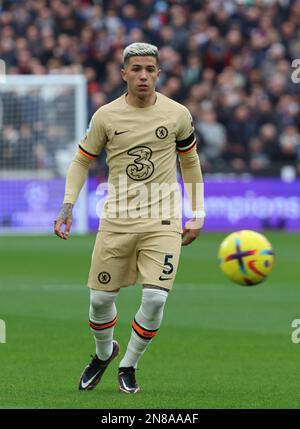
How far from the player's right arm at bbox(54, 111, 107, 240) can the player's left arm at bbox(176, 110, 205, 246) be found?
0.58m

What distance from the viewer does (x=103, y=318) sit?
923cm

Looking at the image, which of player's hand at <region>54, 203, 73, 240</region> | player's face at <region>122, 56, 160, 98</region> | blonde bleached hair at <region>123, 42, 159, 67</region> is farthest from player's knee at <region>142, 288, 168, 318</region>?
blonde bleached hair at <region>123, 42, 159, 67</region>

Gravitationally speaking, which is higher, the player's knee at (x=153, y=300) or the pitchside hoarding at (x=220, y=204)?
the pitchside hoarding at (x=220, y=204)

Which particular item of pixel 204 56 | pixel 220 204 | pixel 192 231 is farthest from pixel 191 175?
pixel 204 56

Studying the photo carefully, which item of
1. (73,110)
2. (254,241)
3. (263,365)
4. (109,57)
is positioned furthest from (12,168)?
(263,365)

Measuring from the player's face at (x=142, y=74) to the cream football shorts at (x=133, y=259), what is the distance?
100 cm

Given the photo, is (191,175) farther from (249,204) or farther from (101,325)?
(249,204)

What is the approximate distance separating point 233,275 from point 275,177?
47.5 feet

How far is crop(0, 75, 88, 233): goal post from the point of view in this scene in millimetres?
27125

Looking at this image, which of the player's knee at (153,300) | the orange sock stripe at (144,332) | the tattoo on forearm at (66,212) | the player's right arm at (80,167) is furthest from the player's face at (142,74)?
the orange sock stripe at (144,332)

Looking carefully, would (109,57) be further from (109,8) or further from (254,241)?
(254,241)

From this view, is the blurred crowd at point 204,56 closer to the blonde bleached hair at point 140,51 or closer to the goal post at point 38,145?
the goal post at point 38,145

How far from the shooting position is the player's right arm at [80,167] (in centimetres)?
907

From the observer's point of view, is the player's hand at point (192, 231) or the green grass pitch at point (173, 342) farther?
the player's hand at point (192, 231)
